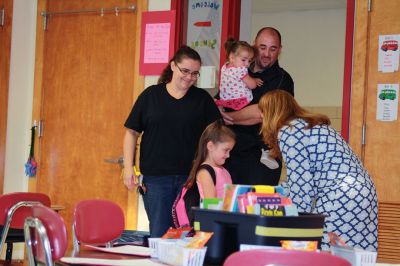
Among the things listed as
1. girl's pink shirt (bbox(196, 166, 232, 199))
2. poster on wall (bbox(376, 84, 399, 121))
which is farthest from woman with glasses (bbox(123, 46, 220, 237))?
poster on wall (bbox(376, 84, 399, 121))

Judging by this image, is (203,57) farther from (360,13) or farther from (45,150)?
(45,150)

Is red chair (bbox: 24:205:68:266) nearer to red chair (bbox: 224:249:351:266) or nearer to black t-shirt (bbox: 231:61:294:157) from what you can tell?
red chair (bbox: 224:249:351:266)

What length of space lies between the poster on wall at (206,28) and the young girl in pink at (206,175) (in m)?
1.46

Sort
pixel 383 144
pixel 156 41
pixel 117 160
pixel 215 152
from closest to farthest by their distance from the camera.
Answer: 1. pixel 215 152
2. pixel 383 144
3. pixel 156 41
4. pixel 117 160

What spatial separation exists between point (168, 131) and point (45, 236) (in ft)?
6.00

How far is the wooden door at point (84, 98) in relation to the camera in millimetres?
5754

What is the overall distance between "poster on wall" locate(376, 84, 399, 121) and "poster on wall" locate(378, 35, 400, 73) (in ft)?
0.40

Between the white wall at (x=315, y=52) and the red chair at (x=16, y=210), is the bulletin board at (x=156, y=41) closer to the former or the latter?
the red chair at (x=16, y=210)

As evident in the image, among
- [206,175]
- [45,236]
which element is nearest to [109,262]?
[45,236]

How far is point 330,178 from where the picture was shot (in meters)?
3.10

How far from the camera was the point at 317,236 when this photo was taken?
227 centimetres

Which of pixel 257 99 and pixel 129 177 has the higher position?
pixel 257 99

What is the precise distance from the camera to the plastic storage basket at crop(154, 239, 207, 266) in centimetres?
219

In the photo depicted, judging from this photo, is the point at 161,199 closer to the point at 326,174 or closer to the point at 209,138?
the point at 209,138
